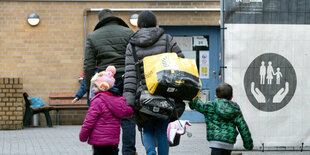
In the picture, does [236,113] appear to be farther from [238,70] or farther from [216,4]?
[216,4]

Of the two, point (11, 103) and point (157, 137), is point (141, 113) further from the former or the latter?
point (11, 103)

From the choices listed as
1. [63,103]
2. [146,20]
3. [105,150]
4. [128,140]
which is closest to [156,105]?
[105,150]

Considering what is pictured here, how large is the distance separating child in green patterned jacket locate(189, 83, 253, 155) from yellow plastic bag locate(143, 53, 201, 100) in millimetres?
169

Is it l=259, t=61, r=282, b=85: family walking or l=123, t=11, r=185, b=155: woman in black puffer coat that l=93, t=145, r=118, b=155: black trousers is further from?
l=259, t=61, r=282, b=85: family walking

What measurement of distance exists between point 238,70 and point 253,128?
0.79 m

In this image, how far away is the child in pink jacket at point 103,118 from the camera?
6.25 meters

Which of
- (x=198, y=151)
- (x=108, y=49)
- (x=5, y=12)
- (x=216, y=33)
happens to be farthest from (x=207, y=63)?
(x=108, y=49)

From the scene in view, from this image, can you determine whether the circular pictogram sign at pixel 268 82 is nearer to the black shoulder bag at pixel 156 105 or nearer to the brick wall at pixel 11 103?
the black shoulder bag at pixel 156 105

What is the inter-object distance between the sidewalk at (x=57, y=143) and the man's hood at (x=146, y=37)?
242cm

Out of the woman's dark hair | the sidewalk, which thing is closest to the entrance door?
the sidewalk

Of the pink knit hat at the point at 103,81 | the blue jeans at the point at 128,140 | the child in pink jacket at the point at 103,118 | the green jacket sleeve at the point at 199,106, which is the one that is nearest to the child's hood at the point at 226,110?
the green jacket sleeve at the point at 199,106

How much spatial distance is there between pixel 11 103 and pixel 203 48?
4743 mm

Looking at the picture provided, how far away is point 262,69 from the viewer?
8.76 metres

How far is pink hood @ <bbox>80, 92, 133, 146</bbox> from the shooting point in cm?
624
